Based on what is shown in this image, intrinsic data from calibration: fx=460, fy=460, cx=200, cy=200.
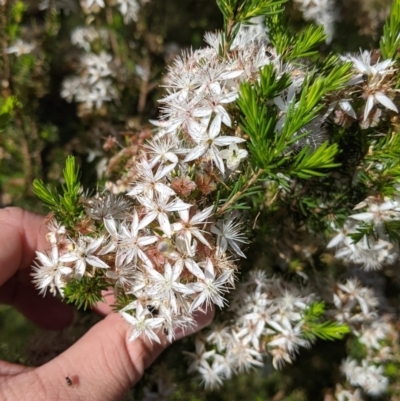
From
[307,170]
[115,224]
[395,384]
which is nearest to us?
[307,170]

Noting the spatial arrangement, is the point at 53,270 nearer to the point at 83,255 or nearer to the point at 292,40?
the point at 83,255

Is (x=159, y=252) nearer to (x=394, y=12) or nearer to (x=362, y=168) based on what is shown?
(x=362, y=168)

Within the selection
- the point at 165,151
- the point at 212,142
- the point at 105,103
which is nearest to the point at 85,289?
the point at 165,151

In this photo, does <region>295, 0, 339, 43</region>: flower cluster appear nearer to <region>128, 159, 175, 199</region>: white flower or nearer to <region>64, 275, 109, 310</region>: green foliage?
<region>128, 159, 175, 199</region>: white flower

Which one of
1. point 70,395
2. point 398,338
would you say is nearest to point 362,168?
point 70,395

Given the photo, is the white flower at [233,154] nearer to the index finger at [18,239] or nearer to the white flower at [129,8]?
the index finger at [18,239]
